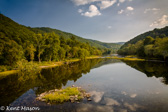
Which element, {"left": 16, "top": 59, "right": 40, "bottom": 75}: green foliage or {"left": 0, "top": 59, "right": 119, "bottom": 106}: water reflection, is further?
{"left": 16, "top": 59, "right": 40, "bottom": 75}: green foliage

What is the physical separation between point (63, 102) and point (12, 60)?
3667cm

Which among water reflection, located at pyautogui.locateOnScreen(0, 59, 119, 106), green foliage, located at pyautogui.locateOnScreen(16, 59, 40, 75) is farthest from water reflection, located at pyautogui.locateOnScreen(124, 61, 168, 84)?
green foliage, located at pyautogui.locateOnScreen(16, 59, 40, 75)

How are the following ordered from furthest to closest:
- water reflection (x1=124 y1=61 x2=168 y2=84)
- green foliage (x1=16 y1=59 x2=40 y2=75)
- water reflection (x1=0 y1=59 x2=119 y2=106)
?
1. green foliage (x1=16 y1=59 x2=40 y2=75)
2. water reflection (x1=124 y1=61 x2=168 y2=84)
3. water reflection (x1=0 y1=59 x2=119 y2=106)

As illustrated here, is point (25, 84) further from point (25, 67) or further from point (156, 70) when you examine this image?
point (156, 70)

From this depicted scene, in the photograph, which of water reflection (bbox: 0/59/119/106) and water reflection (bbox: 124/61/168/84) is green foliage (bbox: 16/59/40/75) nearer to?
water reflection (bbox: 0/59/119/106)

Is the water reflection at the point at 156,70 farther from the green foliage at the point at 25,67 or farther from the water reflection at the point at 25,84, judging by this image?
the green foliage at the point at 25,67

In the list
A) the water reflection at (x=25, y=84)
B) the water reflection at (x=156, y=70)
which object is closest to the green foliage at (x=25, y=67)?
the water reflection at (x=25, y=84)

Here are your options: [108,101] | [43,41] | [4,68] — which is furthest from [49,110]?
[43,41]

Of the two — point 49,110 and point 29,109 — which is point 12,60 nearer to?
point 29,109

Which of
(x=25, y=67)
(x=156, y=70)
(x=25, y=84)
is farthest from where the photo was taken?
(x=25, y=67)

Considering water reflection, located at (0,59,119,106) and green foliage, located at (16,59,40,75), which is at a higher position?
green foliage, located at (16,59,40,75)

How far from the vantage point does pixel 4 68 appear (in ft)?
121

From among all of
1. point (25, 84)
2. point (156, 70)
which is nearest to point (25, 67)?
point (25, 84)

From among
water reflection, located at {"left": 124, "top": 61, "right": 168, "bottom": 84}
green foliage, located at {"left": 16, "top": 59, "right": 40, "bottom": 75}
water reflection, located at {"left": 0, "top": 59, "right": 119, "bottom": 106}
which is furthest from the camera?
green foliage, located at {"left": 16, "top": 59, "right": 40, "bottom": 75}
